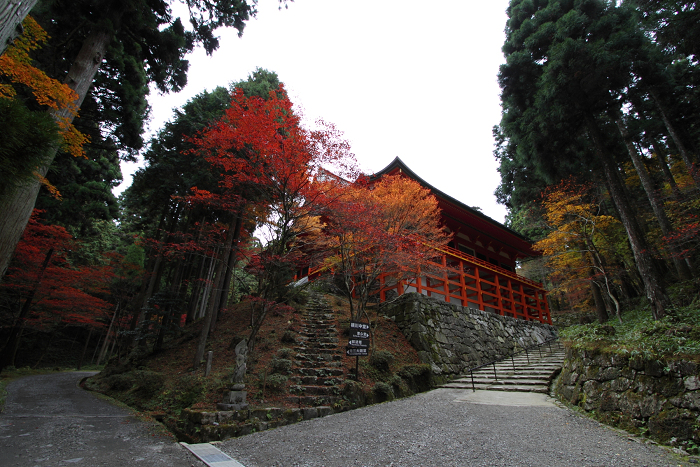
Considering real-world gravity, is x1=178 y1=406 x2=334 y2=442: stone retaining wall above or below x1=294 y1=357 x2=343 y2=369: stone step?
below

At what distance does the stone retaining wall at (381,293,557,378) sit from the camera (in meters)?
9.20

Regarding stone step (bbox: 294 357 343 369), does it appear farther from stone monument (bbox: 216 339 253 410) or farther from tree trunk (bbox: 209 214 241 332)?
tree trunk (bbox: 209 214 241 332)

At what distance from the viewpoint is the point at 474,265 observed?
1246 centimetres

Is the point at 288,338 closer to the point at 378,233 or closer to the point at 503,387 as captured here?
the point at 378,233

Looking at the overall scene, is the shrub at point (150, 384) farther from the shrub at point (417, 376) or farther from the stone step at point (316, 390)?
the shrub at point (417, 376)

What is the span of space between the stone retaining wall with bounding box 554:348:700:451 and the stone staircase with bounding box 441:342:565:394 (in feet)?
6.99

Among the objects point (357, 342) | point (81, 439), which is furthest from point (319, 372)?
point (81, 439)

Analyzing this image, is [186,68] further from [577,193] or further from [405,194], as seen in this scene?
[577,193]

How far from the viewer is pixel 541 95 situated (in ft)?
30.7

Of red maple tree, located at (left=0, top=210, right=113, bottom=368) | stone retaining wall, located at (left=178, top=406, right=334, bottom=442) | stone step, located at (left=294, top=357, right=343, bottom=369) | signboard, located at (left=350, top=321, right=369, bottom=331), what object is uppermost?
red maple tree, located at (left=0, top=210, right=113, bottom=368)

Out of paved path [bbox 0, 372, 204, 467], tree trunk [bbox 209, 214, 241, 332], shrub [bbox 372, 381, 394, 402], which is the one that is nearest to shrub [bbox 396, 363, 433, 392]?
shrub [bbox 372, 381, 394, 402]

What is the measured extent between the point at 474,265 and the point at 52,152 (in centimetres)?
1307

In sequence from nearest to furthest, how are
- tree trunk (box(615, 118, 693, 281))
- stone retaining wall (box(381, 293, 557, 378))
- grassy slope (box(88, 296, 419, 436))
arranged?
grassy slope (box(88, 296, 419, 436))
stone retaining wall (box(381, 293, 557, 378))
tree trunk (box(615, 118, 693, 281))

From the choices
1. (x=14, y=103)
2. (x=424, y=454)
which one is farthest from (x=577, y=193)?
(x=14, y=103)
